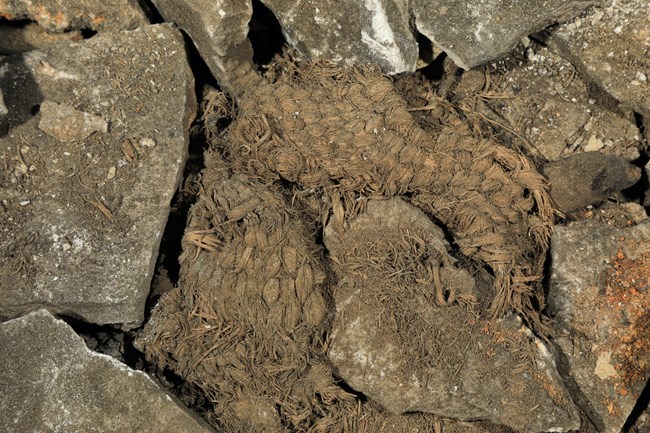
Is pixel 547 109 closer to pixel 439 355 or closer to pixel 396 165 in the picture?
pixel 396 165

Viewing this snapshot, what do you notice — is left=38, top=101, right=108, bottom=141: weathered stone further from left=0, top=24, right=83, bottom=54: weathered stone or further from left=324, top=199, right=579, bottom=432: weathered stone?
left=324, top=199, right=579, bottom=432: weathered stone

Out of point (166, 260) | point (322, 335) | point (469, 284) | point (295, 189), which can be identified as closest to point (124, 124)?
point (166, 260)

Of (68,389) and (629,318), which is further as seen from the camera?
(629,318)

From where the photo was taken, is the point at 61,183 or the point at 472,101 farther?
the point at 472,101

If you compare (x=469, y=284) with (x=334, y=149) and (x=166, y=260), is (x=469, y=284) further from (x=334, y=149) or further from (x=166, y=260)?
(x=166, y=260)

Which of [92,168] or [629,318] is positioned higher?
[92,168]

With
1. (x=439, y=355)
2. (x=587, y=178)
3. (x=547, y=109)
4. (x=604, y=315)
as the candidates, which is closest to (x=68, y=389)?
(x=439, y=355)
